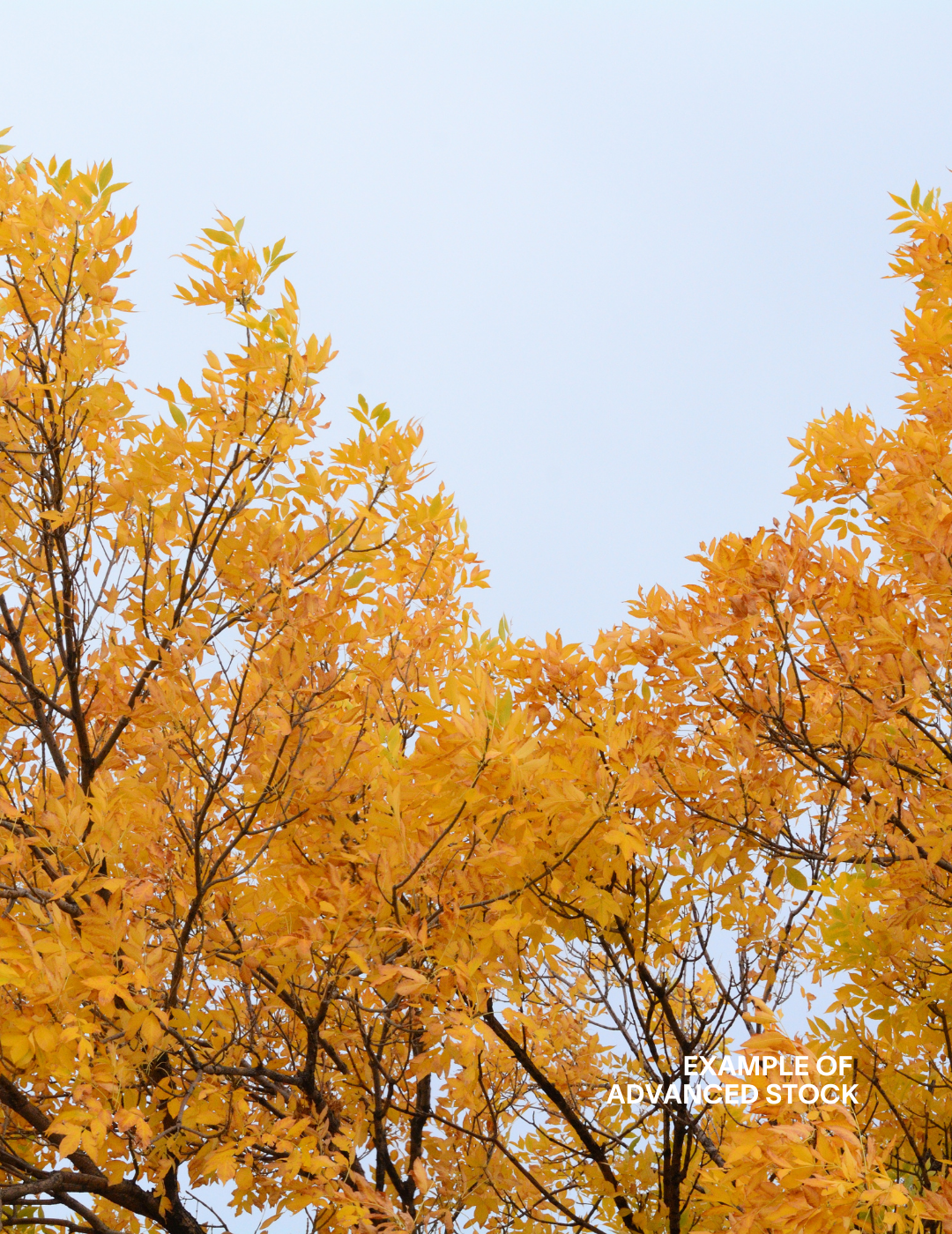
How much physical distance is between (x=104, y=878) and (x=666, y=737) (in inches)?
88.4

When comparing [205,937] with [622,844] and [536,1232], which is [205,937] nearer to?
[622,844]

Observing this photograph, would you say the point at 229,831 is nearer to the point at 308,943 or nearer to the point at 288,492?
the point at 308,943

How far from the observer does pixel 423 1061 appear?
124 inches

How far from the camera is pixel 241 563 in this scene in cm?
405

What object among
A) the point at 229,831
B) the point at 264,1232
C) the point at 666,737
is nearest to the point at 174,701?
the point at 229,831

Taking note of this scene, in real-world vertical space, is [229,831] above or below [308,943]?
above

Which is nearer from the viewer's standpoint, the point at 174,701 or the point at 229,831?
the point at 174,701

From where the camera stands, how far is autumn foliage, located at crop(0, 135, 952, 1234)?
3.13 meters

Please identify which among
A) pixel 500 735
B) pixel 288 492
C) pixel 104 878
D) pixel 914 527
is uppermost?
pixel 288 492

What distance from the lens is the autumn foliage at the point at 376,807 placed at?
123 inches

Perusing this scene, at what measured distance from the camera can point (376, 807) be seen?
333cm

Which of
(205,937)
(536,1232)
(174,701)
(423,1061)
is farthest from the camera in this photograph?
(536,1232)

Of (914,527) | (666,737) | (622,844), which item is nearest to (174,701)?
(622,844)

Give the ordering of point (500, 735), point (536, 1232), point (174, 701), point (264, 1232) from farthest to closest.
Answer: point (536, 1232), point (264, 1232), point (174, 701), point (500, 735)
